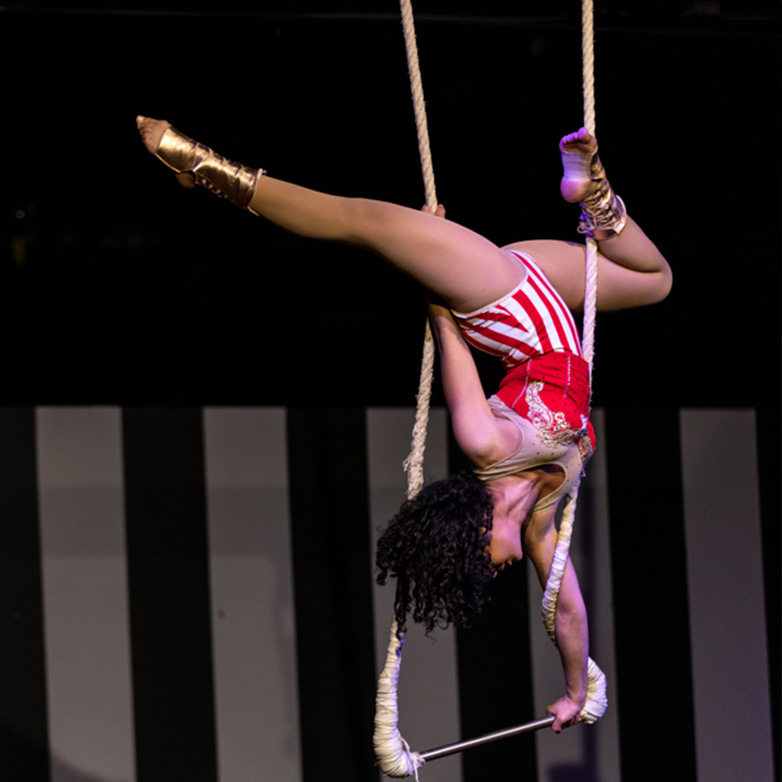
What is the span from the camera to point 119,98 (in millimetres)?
3293

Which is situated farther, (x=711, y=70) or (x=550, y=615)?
(x=711, y=70)

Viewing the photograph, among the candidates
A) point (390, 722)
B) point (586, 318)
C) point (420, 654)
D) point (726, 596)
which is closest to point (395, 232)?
point (586, 318)

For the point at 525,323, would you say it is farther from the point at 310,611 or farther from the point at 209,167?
the point at 310,611

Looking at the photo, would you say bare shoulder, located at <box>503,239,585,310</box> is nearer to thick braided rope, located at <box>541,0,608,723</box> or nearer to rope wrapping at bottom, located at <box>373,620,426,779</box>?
thick braided rope, located at <box>541,0,608,723</box>

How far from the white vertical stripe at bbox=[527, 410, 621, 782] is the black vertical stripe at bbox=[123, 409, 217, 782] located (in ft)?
4.08

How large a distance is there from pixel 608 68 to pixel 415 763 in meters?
2.18

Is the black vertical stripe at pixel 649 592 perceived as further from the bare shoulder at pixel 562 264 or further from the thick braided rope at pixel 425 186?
the thick braided rope at pixel 425 186

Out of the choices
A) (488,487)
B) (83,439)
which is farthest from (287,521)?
(488,487)

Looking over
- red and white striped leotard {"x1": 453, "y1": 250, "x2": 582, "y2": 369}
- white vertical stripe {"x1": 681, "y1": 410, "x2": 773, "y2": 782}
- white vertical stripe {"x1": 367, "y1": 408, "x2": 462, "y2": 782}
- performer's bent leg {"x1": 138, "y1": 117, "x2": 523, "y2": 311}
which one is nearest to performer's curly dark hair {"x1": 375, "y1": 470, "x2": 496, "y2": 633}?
red and white striped leotard {"x1": 453, "y1": 250, "x2": 582, "y2": 369}

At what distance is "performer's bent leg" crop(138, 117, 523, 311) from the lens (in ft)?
6.29

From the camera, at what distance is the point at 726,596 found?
3928 millimetres

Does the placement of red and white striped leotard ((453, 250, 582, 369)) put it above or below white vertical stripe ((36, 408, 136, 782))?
above

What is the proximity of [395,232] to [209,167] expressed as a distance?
1.28 ft

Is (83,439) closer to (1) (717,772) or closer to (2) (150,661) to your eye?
(2) (150,661)
